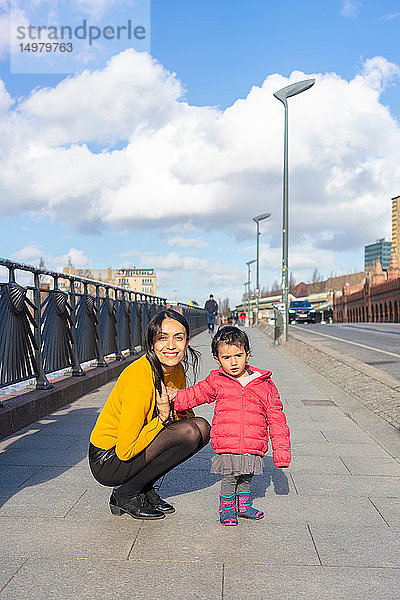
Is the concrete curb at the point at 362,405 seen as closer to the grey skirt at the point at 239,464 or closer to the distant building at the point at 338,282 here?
the grey skirt at the point at 239,464

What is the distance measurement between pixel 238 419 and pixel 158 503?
0.74 metres

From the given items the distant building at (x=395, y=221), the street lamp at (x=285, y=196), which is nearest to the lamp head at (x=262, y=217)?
the street lamp at (x=285, y=196)

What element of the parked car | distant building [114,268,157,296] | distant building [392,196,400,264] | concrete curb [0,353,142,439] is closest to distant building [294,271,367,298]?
distant building [392,196,400,264]

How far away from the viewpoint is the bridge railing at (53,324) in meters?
6.90

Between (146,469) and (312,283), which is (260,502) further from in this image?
(312,283)

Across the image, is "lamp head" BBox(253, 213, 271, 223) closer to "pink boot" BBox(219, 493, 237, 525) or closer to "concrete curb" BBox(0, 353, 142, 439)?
"concrete curb" BBox(0, 353, 142, 439)

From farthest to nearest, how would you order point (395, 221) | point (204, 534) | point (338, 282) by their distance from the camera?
1. point (338, 282)
2. point (395, 221)
3. point (204, 534)

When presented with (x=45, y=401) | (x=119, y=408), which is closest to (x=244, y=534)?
(x=119, y=408)

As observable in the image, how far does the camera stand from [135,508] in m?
3.95

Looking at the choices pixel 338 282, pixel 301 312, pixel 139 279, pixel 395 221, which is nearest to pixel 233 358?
pixel 301 312

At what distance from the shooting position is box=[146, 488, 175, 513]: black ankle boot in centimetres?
408

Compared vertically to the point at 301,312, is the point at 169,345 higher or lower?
lower

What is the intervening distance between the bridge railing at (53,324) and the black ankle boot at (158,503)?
9.84ft

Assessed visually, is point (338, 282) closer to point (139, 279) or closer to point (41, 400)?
point (139, 279)
